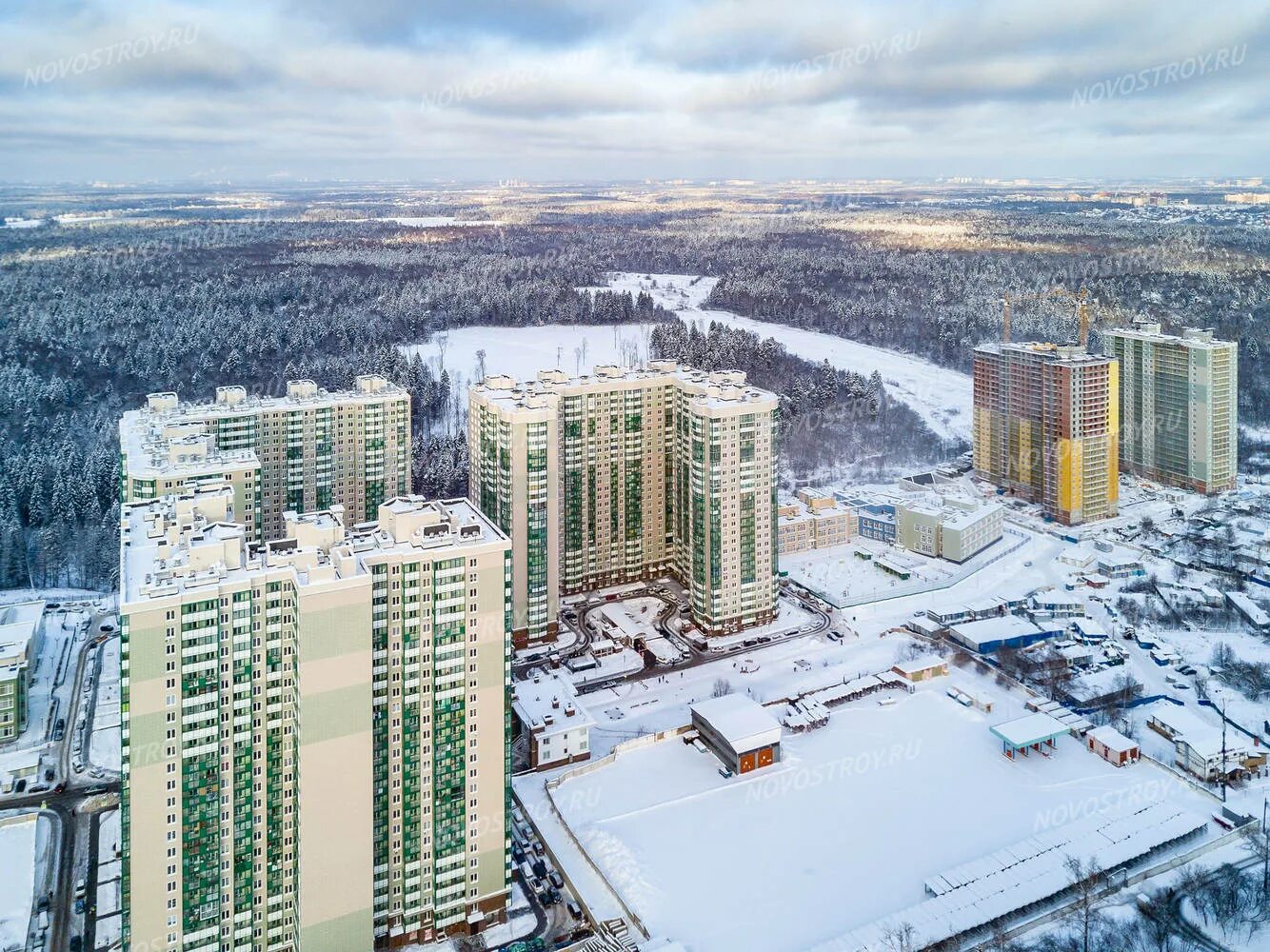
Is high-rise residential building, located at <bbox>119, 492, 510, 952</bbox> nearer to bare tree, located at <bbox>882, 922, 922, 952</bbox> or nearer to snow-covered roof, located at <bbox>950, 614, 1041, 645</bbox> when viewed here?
bare tree, located at <bbox>882, 922, 922, 952</bbox>

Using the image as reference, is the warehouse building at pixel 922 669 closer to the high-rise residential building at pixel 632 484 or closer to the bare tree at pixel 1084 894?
the high-rise residential building at pixel 632 484

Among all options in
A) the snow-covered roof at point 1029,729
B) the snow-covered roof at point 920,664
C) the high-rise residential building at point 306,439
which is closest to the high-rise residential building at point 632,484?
the high-rise residential building at point 306,439

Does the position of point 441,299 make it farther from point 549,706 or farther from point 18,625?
point 549,706

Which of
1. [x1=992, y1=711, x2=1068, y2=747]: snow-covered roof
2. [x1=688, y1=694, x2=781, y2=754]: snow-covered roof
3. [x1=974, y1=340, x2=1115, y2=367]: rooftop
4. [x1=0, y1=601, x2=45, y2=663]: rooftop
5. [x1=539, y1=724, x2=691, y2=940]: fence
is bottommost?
[x1=539, y1=724, x2=691, y2=940]: fence

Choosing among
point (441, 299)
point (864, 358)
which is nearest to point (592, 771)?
point (864, 358)

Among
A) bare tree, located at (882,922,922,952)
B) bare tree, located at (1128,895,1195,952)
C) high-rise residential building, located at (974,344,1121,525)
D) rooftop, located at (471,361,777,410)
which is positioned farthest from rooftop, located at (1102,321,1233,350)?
bare tree, located at (882,922,922,952)
